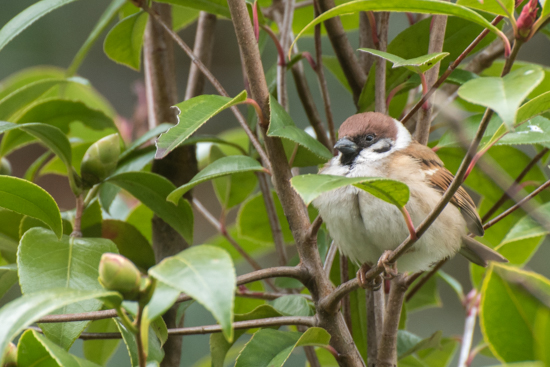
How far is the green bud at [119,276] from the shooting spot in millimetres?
614

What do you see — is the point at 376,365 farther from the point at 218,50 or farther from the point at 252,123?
the point at 218,50

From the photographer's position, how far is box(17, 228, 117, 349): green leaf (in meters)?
0.85

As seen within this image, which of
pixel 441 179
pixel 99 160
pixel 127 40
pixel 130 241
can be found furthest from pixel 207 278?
pixel 127 40

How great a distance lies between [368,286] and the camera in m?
1.12

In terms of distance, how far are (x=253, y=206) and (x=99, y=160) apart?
53 centimetres

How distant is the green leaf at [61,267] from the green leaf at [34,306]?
0.25m

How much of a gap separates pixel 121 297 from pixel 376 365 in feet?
2.11

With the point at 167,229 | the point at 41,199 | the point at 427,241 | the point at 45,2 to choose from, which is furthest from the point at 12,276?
the point at 427,241

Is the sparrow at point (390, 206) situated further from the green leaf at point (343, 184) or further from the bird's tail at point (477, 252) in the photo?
the green leaf at point (343, 184)

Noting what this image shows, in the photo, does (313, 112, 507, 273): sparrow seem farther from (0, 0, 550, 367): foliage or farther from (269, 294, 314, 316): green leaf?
(269, 294, 314, 316): green leaf

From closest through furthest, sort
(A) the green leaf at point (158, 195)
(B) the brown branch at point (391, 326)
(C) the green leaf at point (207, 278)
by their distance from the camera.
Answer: (C) the green leaf at point (207, 278), (B) the brown branch at point (391, 326), (A) the green leaf at point (158, 195)

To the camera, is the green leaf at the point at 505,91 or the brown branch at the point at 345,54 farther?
the brown branch at the point at 345,54

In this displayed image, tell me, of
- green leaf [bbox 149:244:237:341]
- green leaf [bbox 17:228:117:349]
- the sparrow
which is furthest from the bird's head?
green leaf [bbox 149:244:237:341]

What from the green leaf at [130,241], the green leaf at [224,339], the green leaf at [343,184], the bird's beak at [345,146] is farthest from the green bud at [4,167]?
the green leaf at [343,184]
